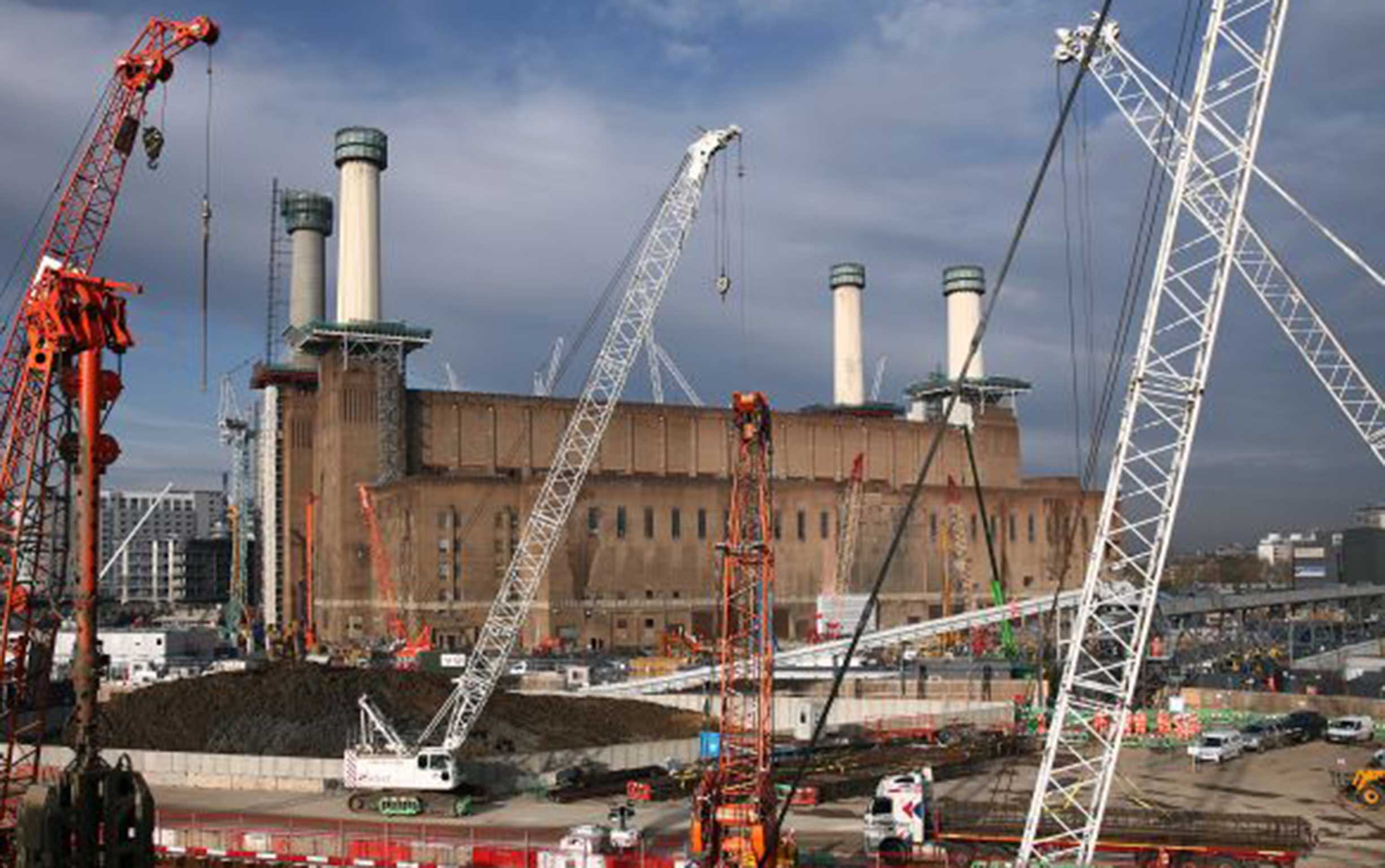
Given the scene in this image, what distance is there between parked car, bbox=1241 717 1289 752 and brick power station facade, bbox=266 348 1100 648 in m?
49.4

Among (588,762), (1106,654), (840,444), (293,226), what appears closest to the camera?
(588,762)

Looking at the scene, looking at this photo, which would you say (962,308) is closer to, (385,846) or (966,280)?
(966,280)

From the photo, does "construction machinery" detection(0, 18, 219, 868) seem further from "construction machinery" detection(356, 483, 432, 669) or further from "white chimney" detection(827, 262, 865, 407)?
"white chimney" detection(827, 262, 865, 407)

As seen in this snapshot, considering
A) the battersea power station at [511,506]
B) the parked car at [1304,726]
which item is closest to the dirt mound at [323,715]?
the parked car at [1304,726]

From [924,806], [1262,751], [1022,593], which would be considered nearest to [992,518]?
[1022,593]

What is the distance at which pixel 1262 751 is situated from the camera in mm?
48531

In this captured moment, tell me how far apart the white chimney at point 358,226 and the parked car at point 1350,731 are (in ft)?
278

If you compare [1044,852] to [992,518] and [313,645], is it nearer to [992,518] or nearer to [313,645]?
[313,645]

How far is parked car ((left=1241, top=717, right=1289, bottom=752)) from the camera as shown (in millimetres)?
48469

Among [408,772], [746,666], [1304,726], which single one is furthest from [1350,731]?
[408,772]

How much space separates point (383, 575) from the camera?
355 feet

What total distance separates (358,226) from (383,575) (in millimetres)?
29980

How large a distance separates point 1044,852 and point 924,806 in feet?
22.1

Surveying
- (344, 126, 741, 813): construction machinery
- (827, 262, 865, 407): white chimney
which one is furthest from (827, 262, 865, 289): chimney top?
(344, 126, 741, 813): construction machinery
